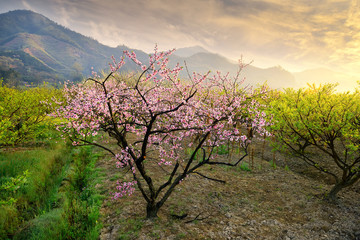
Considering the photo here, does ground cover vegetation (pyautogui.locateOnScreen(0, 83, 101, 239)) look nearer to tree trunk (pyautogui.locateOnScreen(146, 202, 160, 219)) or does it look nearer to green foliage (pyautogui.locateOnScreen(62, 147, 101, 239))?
green foliage (pyautogui.locateOnScreen(62, 147, 101, 239))

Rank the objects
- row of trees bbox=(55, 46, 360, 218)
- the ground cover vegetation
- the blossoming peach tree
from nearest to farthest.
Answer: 1. the blossoming peach tree
2. row of trees bbox=(55, 46, 360, 218)
3. the ground cover vegetation

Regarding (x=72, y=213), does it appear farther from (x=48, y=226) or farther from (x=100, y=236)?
(x=100, y=236)

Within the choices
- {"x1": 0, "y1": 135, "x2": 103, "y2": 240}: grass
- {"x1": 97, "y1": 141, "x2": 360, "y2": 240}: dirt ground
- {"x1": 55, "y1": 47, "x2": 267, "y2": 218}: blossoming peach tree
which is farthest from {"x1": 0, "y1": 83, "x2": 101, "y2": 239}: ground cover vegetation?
{"x1": 55, "y1": 47, "x2": 267, "y2": 218}: blossoming peach tree

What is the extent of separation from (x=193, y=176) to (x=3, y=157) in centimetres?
1216

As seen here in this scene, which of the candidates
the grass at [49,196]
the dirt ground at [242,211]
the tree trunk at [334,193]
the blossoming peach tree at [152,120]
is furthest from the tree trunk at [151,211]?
the tree trunk at [334,193]

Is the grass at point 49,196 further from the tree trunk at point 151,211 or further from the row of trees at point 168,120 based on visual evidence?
the tree trunk at point 151,211

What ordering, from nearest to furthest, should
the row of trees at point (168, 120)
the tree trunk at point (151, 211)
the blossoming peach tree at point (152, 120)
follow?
the blossoming peach tree at point (152, 120)
the row of trees at point (168, 120)
the tree trunk at point (151, 211)

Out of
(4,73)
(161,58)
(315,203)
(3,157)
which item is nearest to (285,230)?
(315,203)

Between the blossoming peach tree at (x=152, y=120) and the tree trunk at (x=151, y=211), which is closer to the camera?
the blossoming peach tree at (x=152, y=120)

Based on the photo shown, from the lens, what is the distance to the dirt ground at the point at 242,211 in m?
5.83

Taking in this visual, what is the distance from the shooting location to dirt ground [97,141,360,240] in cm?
583

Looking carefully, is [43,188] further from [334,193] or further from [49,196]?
[334,193]

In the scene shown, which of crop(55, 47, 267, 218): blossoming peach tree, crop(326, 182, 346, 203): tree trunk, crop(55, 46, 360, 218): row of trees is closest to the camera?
crop(55, 47, 267, 218): blossoming peach tree

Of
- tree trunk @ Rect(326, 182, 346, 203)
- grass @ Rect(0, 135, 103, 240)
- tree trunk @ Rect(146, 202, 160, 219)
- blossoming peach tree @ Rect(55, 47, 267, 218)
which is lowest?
grass @ Rect(0, 135, 103, 240)
